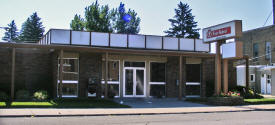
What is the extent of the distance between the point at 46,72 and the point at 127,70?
5363 mm

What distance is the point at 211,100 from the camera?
19.7m

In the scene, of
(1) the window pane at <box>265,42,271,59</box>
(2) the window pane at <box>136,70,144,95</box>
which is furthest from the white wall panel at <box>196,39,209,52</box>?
(1) the window pane at <box>265,42,271,59</box>

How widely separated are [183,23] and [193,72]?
29.6 m

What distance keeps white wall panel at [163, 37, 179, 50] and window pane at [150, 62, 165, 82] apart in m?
1.79

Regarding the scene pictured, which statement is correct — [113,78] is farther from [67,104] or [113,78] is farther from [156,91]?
[67,104]

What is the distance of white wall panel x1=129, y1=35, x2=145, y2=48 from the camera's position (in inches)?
940

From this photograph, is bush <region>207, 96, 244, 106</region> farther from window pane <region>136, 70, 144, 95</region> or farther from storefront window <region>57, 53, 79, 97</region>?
storefront window <region>57, 53, 79, 97</region>

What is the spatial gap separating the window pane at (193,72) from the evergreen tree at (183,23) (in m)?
28.6

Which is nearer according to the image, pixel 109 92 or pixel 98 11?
pixel 109 92

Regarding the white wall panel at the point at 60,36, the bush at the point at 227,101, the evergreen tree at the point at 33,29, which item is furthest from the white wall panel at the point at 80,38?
the evergreen tree at the point at 33,29

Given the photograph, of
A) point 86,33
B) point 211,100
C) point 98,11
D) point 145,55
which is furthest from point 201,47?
point 98,11

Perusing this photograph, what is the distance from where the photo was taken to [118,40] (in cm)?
2348

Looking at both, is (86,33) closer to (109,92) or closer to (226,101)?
(109,92)

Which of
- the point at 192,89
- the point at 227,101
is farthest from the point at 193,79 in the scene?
the point at 227,101
